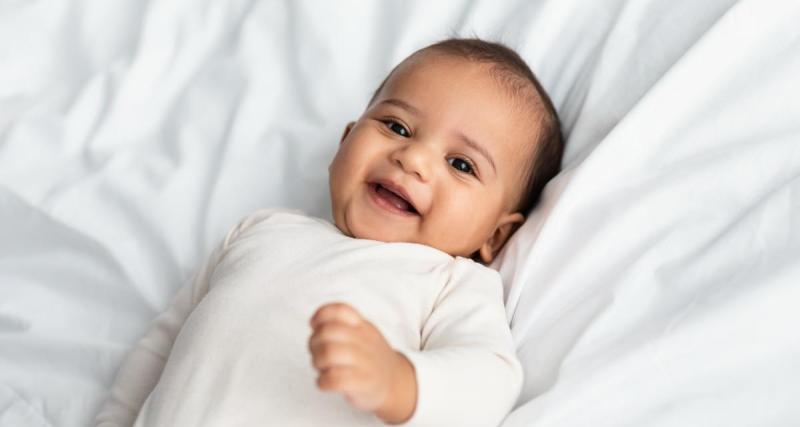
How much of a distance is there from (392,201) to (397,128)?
11 centimetres

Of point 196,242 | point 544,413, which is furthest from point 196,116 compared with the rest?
point 544,413

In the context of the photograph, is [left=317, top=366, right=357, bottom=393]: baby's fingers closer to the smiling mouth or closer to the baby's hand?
the baby's hand

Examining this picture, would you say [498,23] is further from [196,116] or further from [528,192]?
[196,116]

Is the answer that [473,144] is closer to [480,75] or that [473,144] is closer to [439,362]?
[480,75]

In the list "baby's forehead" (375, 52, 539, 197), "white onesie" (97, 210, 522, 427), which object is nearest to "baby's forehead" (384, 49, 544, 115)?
"baby's forehead" (375, 52, 539, 197)

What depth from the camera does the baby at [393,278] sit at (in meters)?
1.13

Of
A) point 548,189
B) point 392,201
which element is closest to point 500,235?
point 548,189

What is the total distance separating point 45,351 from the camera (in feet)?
4.75

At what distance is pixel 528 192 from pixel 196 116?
2.19ft

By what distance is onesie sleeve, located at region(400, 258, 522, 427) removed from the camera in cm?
106

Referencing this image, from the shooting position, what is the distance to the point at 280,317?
1.22 meters

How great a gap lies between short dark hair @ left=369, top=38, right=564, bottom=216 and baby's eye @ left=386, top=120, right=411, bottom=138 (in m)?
0.11

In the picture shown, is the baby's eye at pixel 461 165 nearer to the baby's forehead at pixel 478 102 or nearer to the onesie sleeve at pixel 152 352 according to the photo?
the baby's forehead at pixel 478 102

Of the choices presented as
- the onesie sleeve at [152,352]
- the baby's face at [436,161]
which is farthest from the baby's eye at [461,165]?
the onesie sleeve at [152,352]
